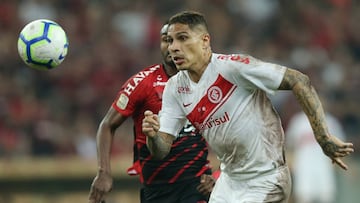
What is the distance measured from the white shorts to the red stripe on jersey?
50 centimetres

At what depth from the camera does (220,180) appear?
768 centimetres

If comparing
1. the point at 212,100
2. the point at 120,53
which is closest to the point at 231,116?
the point at 212,100

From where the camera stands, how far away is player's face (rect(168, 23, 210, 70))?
7316 mm

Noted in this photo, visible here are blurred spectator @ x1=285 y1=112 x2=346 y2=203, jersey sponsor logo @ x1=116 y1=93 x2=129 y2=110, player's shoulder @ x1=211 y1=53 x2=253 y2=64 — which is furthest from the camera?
blurred spectator @ x1=285 y1=112 x2=346 y2=203

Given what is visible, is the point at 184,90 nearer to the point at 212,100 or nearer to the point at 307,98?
the point at 212,100

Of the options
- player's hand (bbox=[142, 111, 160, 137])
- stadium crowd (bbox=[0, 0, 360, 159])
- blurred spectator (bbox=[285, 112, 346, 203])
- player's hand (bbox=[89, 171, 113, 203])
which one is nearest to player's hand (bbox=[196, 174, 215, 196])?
player's hand (bbox=[89, 171, 113, 203])

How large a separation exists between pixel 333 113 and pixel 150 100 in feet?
26.3

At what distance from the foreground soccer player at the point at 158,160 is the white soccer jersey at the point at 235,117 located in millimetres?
954

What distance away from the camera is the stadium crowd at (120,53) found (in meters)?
14.5

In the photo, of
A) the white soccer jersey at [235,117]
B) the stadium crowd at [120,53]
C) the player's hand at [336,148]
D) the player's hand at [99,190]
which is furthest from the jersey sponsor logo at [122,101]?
the stadium crowd at [120,53]

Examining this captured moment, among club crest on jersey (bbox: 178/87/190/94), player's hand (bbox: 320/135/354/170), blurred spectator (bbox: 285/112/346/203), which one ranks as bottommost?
player's hand (bbox: 320/135/354/170)

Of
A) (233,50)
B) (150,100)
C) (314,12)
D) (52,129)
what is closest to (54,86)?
(52,129)

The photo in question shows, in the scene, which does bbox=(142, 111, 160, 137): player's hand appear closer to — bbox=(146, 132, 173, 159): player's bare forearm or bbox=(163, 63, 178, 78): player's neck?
bbox=(146, 132, 173, 159): player's bare forearm

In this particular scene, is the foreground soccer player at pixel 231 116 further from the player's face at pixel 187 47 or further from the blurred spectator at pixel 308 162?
the blurred spectator at pixel 308 162
